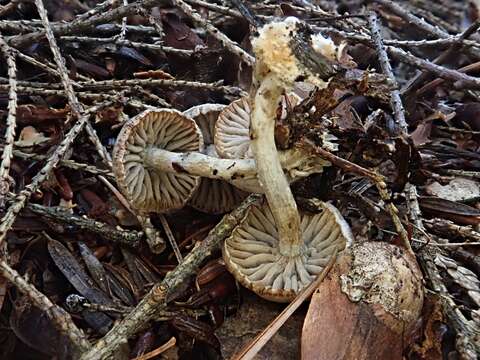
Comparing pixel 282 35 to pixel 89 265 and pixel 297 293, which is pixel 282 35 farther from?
pixel 89 265

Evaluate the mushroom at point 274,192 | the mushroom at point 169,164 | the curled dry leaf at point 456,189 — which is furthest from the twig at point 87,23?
the curled dry leaf at point 456,189

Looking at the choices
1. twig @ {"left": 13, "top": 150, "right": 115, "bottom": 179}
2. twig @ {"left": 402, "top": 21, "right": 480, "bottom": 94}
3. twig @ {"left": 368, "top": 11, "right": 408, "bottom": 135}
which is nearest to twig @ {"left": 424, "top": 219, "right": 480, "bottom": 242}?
twig @ {"left": 368, "top": 11, "right": 408, "bottom": 135}

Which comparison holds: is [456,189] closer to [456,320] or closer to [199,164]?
[456,320]

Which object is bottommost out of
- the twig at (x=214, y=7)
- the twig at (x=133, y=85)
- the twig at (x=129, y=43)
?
the twig at (x=133, y=85)

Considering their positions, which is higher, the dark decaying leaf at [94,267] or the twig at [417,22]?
the twig at [417,22]

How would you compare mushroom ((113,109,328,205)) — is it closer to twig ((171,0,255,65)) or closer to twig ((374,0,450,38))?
twig ((171,0,255,65))

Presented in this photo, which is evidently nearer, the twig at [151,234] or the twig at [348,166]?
the twig at [348,166]

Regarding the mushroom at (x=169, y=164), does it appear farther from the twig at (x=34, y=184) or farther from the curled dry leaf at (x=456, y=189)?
the curled dry leaf at (x=456, y=189)

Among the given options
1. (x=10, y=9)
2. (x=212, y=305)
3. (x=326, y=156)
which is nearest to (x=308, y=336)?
(x=212, y=305)

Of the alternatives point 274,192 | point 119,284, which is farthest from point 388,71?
point 119,284
